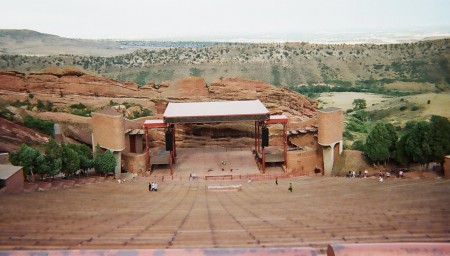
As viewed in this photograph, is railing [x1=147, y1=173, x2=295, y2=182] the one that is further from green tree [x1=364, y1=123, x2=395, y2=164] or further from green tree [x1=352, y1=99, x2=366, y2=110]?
green tree [x1=352, y1=99, x2=366, y2=110]

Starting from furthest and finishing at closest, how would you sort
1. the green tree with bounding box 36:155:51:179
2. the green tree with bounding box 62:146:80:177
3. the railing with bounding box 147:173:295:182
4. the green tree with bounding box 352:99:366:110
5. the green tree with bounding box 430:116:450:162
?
the green tree with bounding box 352:99:366:110
the railing with bounding box 147:173:295:182
the green tree with bounding box 430:116:450:162
the green tree with bounding box 62:146:80:177
the green tree with bounding box 36:155:51:179

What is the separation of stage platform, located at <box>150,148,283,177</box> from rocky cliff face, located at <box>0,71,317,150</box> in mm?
2033

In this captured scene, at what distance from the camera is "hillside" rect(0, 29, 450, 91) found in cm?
10050

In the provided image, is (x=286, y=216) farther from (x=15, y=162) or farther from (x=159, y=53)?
(x=159, y=53)

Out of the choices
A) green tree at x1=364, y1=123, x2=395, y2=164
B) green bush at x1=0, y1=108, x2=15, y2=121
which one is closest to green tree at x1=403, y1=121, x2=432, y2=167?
green tree at x1=364, y1=123, x2=395, y2=164

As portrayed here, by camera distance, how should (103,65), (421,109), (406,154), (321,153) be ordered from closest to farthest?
(406,154) < (321,153) < (421,109) < (103,65)

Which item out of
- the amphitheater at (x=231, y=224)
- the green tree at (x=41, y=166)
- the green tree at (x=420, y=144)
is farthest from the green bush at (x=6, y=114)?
the green tree at (x=420, y=144)

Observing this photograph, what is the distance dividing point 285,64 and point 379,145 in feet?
278

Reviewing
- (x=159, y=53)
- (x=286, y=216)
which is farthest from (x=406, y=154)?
(x=159, y=53)

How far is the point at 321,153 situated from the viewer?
3631 centimetres

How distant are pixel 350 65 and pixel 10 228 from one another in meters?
113

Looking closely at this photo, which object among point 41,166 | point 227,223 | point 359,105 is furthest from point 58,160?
point 359,105

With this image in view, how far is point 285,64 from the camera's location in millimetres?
114312

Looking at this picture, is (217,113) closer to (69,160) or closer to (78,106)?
(69,160)
